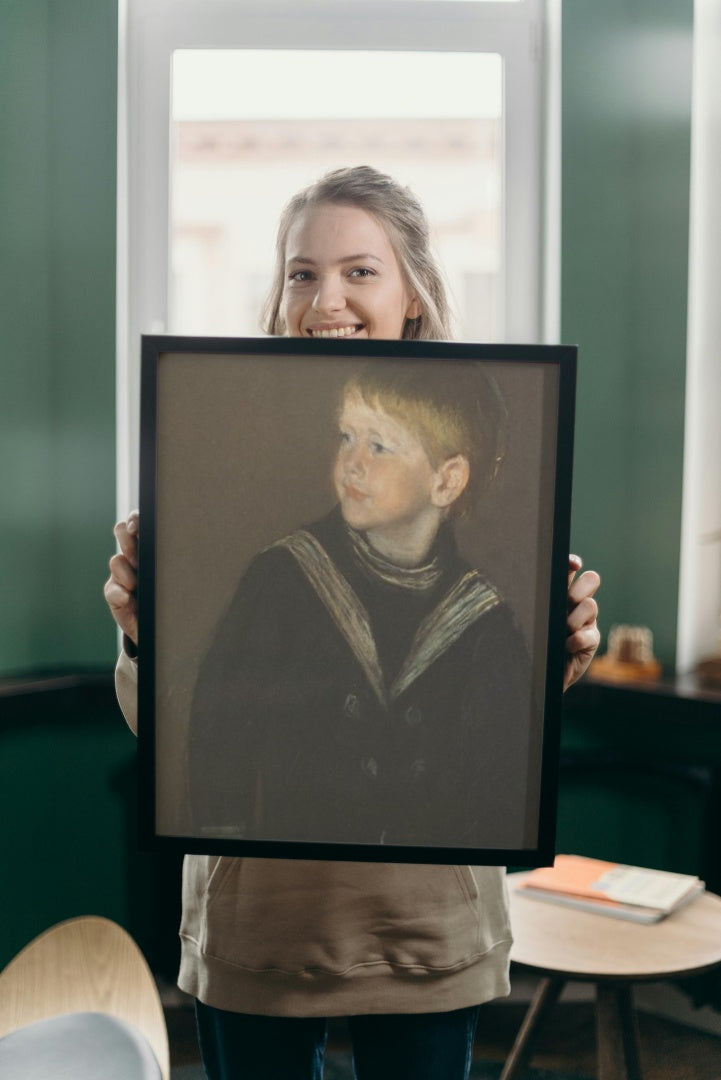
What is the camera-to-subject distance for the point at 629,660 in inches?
99.5

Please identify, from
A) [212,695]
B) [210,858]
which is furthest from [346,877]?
[212,695]

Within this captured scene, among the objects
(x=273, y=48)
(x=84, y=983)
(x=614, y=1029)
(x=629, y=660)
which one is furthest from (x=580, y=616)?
(x=273, y=48)

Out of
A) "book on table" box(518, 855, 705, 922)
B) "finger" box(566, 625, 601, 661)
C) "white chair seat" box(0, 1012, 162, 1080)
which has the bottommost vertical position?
"book on table" box(518, 855, 705, 922)

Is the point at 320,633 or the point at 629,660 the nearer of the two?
the point at 320,633

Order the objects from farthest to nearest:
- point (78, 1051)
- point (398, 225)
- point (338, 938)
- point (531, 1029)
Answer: point (531, 1029) → point (398, 225) → point (338, 938) → point (78, 1051)

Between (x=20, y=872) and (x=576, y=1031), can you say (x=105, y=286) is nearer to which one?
(x=20, y=872)

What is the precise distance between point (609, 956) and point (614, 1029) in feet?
0.46

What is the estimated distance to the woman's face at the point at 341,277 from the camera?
1.12 metres

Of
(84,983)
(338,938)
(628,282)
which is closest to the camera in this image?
(84,983)

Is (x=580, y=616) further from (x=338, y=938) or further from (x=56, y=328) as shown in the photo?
(x=56, y=328)

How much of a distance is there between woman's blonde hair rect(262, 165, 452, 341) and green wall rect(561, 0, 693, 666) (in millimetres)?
1431

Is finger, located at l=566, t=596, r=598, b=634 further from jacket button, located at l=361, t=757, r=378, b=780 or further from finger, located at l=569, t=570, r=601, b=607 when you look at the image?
jacket button, located at l=361, t=757, r=378, b=780

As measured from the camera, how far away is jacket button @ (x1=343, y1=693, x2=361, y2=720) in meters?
0.96

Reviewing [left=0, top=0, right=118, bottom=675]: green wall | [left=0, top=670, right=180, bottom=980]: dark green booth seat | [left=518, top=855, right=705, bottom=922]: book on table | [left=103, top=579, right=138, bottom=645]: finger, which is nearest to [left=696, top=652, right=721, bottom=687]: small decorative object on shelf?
[left=518, top=855, right=705, bottom=922]: book on table
